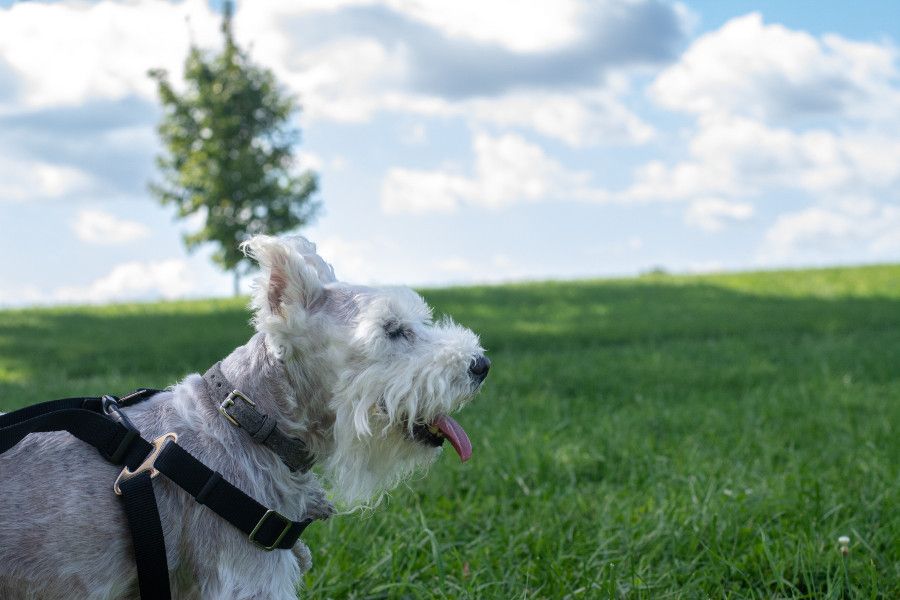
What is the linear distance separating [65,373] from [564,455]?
29.0ft

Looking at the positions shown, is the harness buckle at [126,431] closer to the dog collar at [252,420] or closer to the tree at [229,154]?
the dog collar at [252,420]

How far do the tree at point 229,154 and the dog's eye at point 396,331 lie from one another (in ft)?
106

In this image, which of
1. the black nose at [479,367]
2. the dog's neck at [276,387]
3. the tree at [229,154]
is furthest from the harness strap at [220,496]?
the tree at [229,154]

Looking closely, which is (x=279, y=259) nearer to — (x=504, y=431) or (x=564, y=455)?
(x=564, y=455)

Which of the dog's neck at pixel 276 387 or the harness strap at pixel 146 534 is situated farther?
the dog's neck at pixel 276 387

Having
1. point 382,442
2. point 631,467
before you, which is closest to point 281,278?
point 382,442

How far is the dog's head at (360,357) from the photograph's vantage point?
10.8ft

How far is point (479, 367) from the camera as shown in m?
3.46

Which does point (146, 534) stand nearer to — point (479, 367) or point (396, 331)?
point (396, 331)

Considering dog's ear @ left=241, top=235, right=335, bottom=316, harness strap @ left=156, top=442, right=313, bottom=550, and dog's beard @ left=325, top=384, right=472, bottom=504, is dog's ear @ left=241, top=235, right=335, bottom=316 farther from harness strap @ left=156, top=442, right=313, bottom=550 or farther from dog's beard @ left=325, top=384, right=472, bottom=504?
harness strap @ left=156, top=442, right=313, bottom=550

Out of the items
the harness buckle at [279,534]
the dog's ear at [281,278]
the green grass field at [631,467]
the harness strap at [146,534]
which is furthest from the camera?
the green grass field at [631,467]

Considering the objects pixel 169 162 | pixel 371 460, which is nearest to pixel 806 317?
pixel 371 460

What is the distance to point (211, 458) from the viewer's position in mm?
3131

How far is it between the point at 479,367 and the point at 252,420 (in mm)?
941
